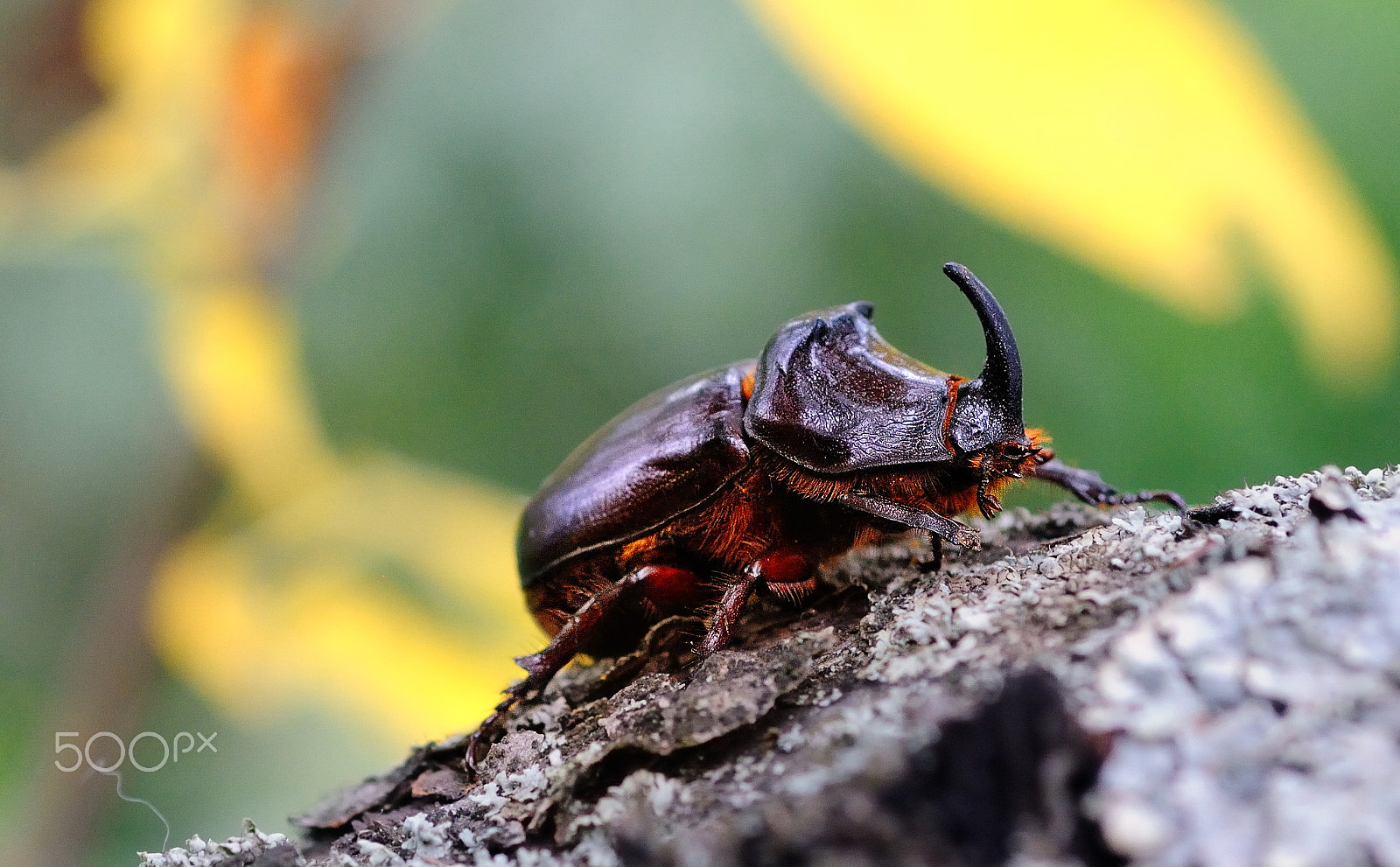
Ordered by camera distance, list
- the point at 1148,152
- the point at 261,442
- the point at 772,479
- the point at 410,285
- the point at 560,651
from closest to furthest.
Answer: the point at 560,651 → the point at 772,479 → the point at 1148,152 → the point at 410,285 → the point at 261,442

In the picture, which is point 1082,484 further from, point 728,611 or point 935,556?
point 728,611

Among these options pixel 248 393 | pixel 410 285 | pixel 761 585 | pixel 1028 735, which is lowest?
pixel 1028 735

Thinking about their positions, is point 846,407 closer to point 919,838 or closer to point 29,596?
point 919,838

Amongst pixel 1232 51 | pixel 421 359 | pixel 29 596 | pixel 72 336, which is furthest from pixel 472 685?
pixel 1232 51

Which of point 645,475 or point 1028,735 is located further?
point 645,475

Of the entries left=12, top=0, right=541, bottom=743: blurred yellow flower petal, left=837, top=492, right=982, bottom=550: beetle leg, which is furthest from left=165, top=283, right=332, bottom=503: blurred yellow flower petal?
left=837, top=492, right=982, bottom=550: beetle leg

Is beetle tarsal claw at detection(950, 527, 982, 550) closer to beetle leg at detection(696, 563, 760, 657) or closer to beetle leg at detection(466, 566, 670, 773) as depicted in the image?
beetle leg at detection(696, 563, 760, 657)

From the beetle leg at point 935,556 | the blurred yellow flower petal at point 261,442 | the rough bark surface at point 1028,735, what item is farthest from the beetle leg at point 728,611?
the blurred yellow flower petal at point 261,442

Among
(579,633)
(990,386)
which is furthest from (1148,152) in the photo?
(579,633)
